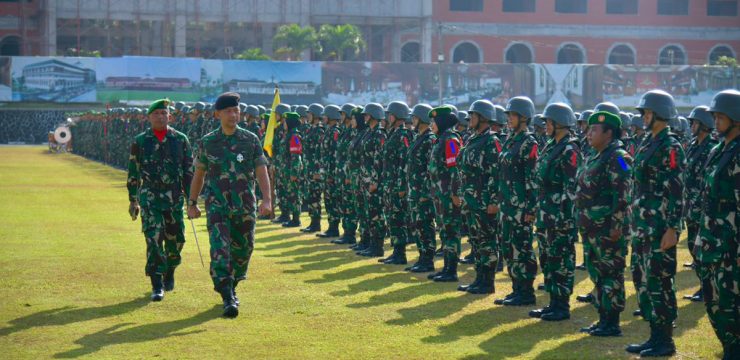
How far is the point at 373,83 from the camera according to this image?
62.8m

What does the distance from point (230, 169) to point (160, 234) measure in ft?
4.71

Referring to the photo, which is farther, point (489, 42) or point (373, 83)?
point (489, 42)

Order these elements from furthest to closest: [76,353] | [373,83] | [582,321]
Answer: [373,83] < [582,321] < [76,353]

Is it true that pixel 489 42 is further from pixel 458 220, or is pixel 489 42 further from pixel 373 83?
pixel 458 220

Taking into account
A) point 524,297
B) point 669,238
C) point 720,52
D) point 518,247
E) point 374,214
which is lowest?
point 524,297

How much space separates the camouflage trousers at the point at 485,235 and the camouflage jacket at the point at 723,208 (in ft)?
14.4

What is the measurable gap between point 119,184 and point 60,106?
3219 centimetres

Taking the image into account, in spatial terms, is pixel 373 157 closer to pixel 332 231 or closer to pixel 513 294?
pixel 332 231

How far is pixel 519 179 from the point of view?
11539 millimetres

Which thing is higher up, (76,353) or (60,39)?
(60,39)

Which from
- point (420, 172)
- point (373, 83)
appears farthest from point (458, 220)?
point (373, 83)

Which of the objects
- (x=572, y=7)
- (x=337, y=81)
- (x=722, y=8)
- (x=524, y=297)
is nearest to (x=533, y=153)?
(x=524, y=297)

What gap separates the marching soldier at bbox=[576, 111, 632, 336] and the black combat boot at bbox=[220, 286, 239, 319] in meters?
3.36

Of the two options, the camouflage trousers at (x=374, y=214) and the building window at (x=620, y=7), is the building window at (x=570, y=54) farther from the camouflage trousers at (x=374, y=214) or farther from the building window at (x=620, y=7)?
the camouflage trousers at (x=374, y=214)
